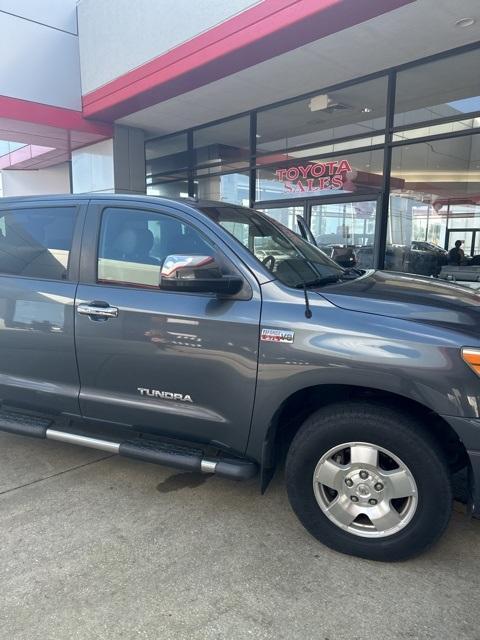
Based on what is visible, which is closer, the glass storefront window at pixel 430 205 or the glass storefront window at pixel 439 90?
the glass storefront window at pixel 439 90

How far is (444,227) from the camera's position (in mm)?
8109

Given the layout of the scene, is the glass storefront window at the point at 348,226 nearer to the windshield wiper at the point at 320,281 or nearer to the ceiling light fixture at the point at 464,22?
the ceiling light fixture at the point at 464,22

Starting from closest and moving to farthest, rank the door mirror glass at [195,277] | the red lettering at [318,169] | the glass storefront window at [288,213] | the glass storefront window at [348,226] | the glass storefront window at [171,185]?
the door mirror glass at [195,277] → the glass storefront window at [348,226] → the red lettering at [318,169] → the glass storefront window at [288,213] → the glass storefront window at [171,185]

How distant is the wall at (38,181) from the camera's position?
15.7 meters

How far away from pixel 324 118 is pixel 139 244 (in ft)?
23.1

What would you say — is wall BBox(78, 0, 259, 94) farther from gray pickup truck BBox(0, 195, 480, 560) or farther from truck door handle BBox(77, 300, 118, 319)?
truck door handle BBox(77, 300, 118, 319)

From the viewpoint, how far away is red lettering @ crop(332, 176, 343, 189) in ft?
28.7

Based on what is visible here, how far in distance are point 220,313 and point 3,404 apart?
6.29 feet

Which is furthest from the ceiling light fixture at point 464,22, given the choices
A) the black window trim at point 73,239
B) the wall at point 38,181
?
the wall at point 38,181

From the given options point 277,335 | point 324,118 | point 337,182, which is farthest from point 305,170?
point 277,335

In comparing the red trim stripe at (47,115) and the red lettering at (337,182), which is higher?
the red trim stripe at (47,115)

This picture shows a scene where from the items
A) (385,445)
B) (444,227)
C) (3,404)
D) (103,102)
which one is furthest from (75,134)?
(385,445)

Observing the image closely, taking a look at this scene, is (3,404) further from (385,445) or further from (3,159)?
(3,159)

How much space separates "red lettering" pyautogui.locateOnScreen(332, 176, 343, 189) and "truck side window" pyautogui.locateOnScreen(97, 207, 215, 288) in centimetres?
654
